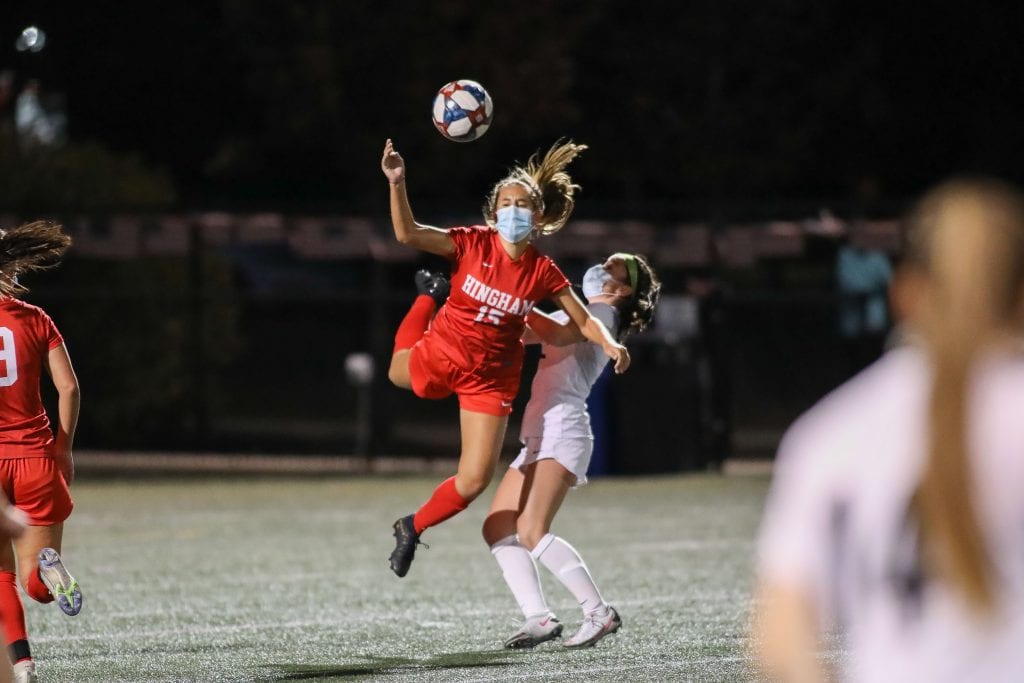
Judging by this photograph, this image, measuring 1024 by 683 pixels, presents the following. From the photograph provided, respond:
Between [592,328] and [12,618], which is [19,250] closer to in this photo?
[12,618]

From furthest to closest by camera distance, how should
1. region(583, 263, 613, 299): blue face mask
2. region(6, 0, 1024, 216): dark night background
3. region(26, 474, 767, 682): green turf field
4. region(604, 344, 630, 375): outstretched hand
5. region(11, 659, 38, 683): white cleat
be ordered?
1. region(6, 0, 1024, 216): dark night background
2. region(583, 263, 613, 299): blue face mask
3. region(26, 474, 767, 682): green turf field
4. region(604, 344, 630, 375): outstretched hand
5. region(11, 659, 38, 683): white cleat

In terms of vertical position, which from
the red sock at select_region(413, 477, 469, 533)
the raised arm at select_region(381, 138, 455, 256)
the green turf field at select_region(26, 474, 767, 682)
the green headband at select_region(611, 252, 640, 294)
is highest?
the raised arm at select_region(381, 138, 455, 256)

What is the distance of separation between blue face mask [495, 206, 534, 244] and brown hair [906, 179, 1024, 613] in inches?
199

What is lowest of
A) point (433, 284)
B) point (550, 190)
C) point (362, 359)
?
point (362, 359)

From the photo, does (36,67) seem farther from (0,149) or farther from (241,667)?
(241,667)

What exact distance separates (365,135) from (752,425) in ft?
29.3

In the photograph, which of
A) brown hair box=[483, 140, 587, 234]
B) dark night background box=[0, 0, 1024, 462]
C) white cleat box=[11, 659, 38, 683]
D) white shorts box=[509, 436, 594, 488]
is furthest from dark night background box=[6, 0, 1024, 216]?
white cleat box=[11, 659, 38, 683]

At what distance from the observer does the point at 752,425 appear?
22125mm

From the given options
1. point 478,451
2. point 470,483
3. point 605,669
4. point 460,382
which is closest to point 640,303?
point 460,382

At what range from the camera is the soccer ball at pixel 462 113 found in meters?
7.98

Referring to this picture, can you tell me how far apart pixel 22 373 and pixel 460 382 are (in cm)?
182

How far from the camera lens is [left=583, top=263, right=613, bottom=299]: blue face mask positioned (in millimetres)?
7879

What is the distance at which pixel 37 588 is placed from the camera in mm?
6602

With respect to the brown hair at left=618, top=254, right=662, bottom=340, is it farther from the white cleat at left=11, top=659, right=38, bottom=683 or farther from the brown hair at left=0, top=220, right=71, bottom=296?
the white cleat at left=11, top=659, right=38, bottom=683
